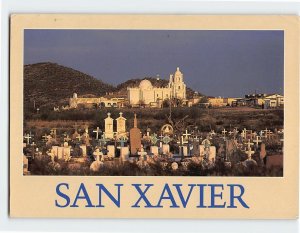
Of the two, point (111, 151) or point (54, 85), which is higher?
point (54, 85)

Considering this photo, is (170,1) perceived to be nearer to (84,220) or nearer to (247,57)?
(247,57)

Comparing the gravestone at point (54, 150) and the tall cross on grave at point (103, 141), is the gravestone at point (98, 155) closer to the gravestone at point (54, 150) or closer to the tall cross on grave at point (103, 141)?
the tall cross on grave at point (103, 141)

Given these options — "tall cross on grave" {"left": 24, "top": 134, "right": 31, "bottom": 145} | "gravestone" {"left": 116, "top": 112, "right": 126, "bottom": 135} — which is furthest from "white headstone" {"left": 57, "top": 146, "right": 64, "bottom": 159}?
"gravestone" {"left": 116, "top": 112, "right": 126, "bottom": 135}

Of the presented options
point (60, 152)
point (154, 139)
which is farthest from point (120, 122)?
point (60, 152)

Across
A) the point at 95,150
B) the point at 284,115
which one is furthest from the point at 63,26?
the point at 284,115

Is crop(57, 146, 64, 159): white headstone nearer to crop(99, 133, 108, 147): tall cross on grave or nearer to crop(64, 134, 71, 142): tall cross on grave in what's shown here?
crop(64, 134, 71, 142): tall cross on grave

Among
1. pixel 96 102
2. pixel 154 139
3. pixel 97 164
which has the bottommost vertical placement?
pixel 97 164

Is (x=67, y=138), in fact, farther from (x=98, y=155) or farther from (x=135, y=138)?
(x=135, y=138)
